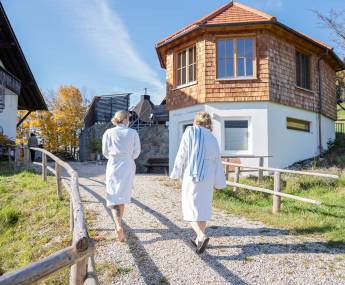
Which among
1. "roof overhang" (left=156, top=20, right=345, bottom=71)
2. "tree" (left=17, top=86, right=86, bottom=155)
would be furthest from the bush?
"tree" (left=17, top=86, right=86, bottom=155)

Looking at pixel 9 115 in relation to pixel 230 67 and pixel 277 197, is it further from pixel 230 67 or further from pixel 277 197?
pixel 277 197

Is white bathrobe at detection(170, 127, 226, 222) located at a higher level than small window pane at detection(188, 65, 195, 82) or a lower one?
lower

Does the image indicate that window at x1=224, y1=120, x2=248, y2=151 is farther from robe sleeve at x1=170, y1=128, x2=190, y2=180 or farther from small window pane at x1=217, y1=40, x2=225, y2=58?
robe sleeve at x1=170, y1=128, x2=190, y2=180

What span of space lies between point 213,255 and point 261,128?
9100mm

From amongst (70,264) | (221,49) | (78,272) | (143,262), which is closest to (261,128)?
(221,49)

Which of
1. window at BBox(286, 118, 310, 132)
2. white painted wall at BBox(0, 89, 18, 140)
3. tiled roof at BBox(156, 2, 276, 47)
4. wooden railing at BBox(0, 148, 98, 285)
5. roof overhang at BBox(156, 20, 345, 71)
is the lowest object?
wooden railing at BBox(0, 148, 98, 285)

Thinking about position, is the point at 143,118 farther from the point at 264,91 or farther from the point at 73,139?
the point at 264,91

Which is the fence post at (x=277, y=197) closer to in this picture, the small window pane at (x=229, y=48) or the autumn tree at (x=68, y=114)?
the small window pane at (x=229, y=48)

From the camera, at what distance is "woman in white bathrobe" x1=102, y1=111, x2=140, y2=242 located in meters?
5.39

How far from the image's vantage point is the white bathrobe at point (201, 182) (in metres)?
4.98

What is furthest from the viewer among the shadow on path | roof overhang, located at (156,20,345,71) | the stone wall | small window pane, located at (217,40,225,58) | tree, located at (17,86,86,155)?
tree, located at (17,86,86,155)

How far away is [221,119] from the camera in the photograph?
13.5 meters

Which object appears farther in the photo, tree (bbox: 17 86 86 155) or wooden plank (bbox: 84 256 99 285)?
tree (bbox: 17 86 86 155)

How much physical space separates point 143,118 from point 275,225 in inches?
936
